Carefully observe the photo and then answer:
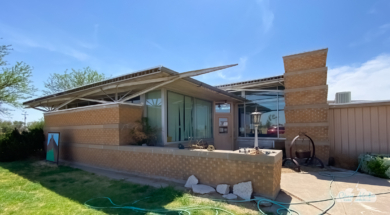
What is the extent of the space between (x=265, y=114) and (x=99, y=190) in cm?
805

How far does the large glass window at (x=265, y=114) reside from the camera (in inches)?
378

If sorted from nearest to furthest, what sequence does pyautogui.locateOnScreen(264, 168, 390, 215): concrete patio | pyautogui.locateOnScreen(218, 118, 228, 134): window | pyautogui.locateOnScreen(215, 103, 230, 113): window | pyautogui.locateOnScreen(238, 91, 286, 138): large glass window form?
1. pyautogui.locateOnScreen(264, 168, 390, 215): concrete patio
2. pyautogui.locateOnScreen(238, 91, 286, 138): large glass window
3. pyautogui.locateOnScreen(218, 118, 228, 134): window
4. pyautogui.locateOnScreen(215, 103, 230, 113): window

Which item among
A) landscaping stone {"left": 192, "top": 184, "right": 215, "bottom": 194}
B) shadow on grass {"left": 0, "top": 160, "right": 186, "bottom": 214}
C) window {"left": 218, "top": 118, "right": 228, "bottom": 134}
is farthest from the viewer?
window {"left": 218, "top": 118, "right": 228, "bottom": 134}

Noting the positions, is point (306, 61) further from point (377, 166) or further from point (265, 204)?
point (265, 204)

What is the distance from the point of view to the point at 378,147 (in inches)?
281

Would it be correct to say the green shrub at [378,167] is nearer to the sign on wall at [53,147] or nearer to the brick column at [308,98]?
the brick column at [308,98]

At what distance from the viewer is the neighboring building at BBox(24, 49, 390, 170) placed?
6972mm

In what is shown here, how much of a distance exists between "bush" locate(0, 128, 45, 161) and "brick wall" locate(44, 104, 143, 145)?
2.33m

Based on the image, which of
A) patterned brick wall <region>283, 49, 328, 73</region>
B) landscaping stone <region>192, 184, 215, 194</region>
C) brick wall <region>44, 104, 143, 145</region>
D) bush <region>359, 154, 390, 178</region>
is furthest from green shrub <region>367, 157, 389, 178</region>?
brick wall <region>44, 104, 143, 145</region>

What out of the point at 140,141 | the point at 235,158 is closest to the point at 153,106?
the point at 140,141

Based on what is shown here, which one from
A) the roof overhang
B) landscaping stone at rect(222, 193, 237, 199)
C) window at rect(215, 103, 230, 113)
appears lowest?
landscaping stone at rect(222, 193, 237, 199)

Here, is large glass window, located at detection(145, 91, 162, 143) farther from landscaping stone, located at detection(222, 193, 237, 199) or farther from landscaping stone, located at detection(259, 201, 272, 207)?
landscaping stone, located at detection(259, 201, 272, 207)

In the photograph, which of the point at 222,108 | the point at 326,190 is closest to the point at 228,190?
the point at 326,190

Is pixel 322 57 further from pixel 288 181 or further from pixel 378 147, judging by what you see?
pixel 288 181
